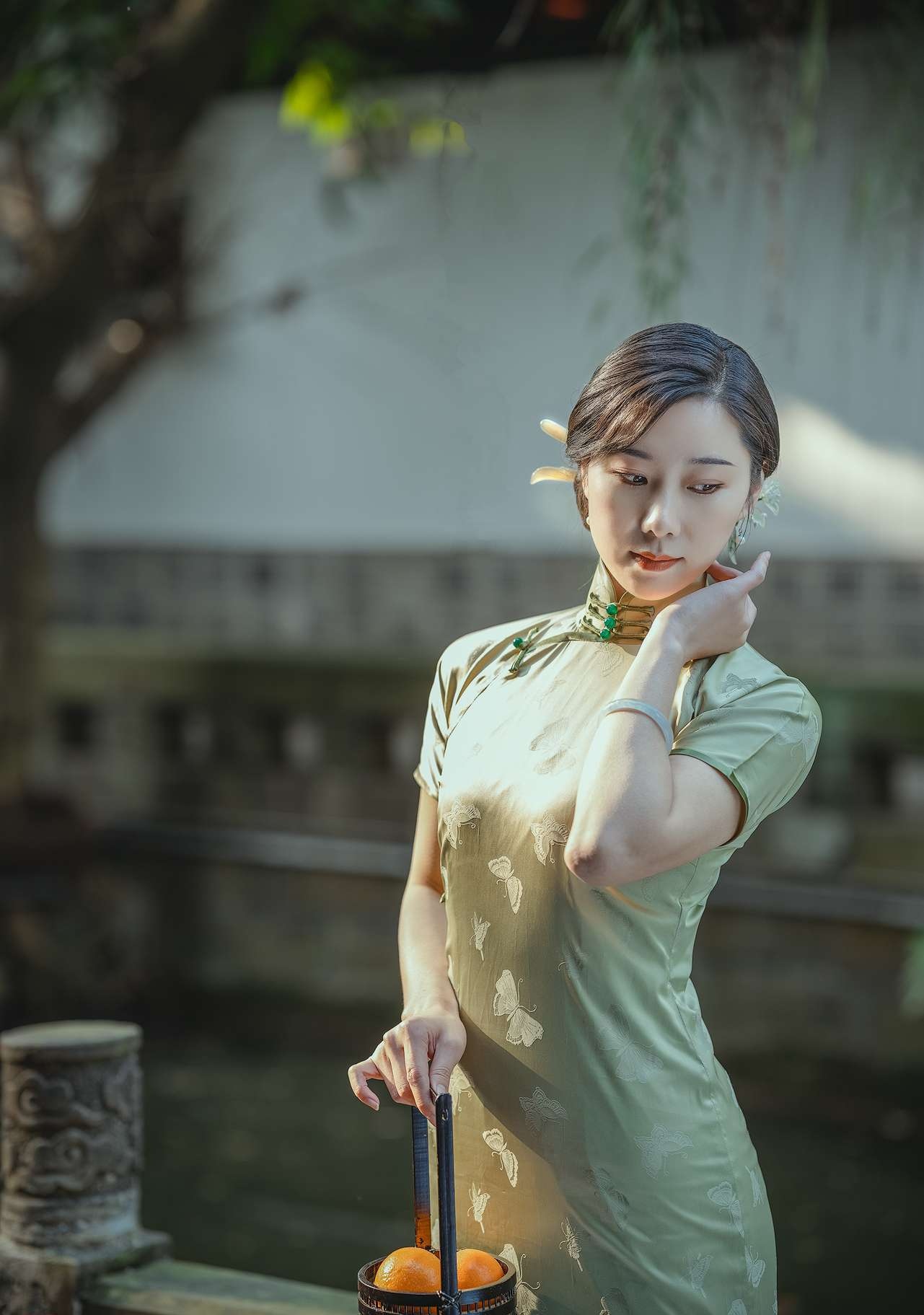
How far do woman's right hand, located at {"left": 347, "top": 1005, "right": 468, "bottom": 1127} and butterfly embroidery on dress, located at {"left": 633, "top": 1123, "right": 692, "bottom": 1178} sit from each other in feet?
0.53

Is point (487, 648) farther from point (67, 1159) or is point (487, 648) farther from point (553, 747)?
point (67, 1159)

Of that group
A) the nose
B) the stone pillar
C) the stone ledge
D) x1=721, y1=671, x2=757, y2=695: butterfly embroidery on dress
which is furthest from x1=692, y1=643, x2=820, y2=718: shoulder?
the stone pillar

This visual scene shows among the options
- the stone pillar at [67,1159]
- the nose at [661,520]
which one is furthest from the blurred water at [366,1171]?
the nose at [661,520]

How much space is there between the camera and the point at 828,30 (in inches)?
169

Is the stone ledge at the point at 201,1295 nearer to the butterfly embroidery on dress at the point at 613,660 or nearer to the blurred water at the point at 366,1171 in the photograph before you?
the butterfly embroidery on dress at the point at 613,660

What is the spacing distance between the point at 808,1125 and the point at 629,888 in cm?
363

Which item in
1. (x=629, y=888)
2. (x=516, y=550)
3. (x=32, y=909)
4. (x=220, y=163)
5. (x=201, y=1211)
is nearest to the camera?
(x=629, y=888)

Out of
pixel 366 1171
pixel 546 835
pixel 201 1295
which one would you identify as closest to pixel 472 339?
pixel 366 1171

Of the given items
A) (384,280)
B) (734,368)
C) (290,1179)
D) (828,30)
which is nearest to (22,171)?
(384,280)

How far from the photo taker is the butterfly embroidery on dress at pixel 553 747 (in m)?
1.27

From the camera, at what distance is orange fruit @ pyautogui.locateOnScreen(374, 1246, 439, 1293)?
3.95ft

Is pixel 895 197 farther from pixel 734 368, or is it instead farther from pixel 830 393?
pixel 734 368

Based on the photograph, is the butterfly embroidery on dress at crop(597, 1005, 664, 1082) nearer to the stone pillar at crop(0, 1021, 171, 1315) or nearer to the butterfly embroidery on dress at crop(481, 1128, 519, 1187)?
the butterfly embroidery on dress at crop(481, 1128, 519, 1187)

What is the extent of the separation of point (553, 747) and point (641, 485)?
0.22 m
